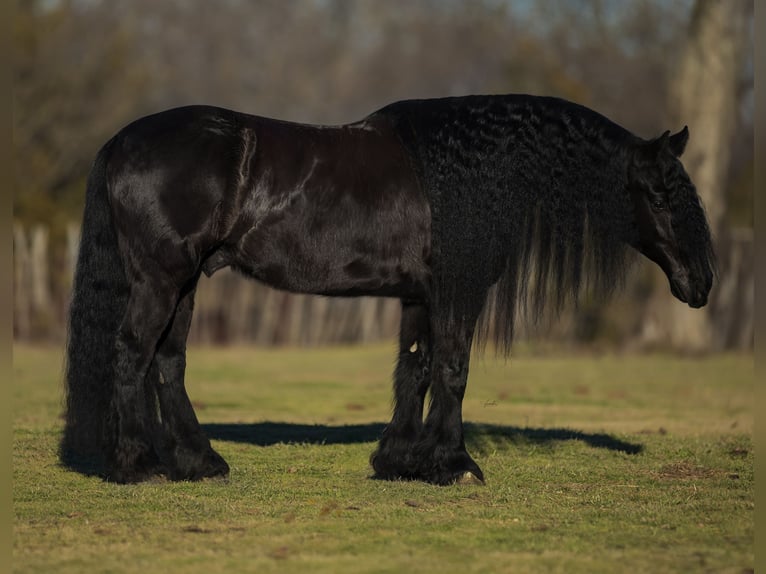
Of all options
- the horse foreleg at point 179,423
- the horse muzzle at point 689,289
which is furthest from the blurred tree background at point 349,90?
the horse foreleg at point 179,423

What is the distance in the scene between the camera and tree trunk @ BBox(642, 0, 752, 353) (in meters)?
21.7

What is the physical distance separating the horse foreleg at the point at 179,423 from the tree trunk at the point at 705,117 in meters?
15.7

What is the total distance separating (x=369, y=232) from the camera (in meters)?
7.36

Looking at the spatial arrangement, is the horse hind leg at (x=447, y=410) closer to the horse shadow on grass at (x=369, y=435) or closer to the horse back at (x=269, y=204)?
the horse back at (x=269, y=204)

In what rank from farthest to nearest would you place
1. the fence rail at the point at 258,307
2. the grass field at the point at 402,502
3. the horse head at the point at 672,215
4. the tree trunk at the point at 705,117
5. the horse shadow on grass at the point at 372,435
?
the tree trunk at the point at 705,117, the fence rail at the point at 258,307, the horse shadow on grass at the point at 372,435, the horse head at the point at 672,215, the grass field at the point at 402,502

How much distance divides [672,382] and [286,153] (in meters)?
10.7

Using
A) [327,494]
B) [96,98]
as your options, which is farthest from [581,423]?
Answer: [96,98]

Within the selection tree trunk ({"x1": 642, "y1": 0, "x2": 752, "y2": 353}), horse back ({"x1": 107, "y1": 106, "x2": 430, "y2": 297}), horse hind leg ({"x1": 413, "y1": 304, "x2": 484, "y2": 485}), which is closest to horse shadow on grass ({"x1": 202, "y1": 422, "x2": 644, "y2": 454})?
horse hind leg ({"x1": 413, "y1": 304, "x2": 484, "y2": 485})

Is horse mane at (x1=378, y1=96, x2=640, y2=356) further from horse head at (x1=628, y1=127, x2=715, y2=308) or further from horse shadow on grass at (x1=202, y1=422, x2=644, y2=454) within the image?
horse shadow on grass at (x1=202, y1=422, x2=644, y2=454)

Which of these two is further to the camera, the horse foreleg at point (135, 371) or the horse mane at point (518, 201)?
the horse mane at point (518, 201)

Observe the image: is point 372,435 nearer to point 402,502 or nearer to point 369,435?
point 369,435

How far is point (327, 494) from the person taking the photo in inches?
276

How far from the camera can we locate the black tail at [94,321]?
7.33 metres

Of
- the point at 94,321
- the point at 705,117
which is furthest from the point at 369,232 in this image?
the point at 705,117
